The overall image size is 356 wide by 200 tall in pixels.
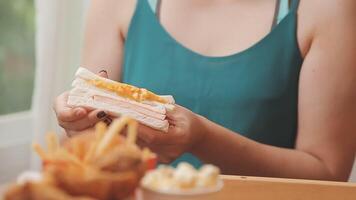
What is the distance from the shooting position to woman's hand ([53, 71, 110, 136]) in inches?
31.4

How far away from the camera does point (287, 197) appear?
0.71 meters

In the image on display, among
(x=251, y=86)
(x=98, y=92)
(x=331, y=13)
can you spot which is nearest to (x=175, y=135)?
(x=98, y=92)

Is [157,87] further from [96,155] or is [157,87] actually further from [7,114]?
[7,114]

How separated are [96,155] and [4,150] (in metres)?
1.56

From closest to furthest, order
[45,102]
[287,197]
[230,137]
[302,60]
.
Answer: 1. [287,197]
2. [230,137]
3. [302,60]
4. [45,102]

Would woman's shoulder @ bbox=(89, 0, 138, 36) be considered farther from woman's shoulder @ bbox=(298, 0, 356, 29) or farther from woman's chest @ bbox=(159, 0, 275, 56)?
woman's shoulder @ bbox=(298, 0, 356, 29)

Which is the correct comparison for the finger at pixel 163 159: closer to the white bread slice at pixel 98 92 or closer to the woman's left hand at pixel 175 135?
the woman's left hand at pixel 175 135

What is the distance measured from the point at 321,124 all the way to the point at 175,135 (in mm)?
288

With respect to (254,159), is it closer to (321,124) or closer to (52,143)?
(321,124)

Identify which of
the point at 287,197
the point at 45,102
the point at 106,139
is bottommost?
the point at 45,102

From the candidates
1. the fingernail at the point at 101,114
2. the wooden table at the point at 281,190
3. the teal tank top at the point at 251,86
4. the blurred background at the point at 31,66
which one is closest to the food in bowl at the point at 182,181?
the wooden table at the point at 281,190

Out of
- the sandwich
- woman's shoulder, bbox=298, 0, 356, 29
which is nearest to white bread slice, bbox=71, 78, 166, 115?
the sandwich

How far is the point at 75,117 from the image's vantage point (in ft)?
2.76

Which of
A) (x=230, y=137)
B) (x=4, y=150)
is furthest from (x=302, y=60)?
(x=4, y=150)
